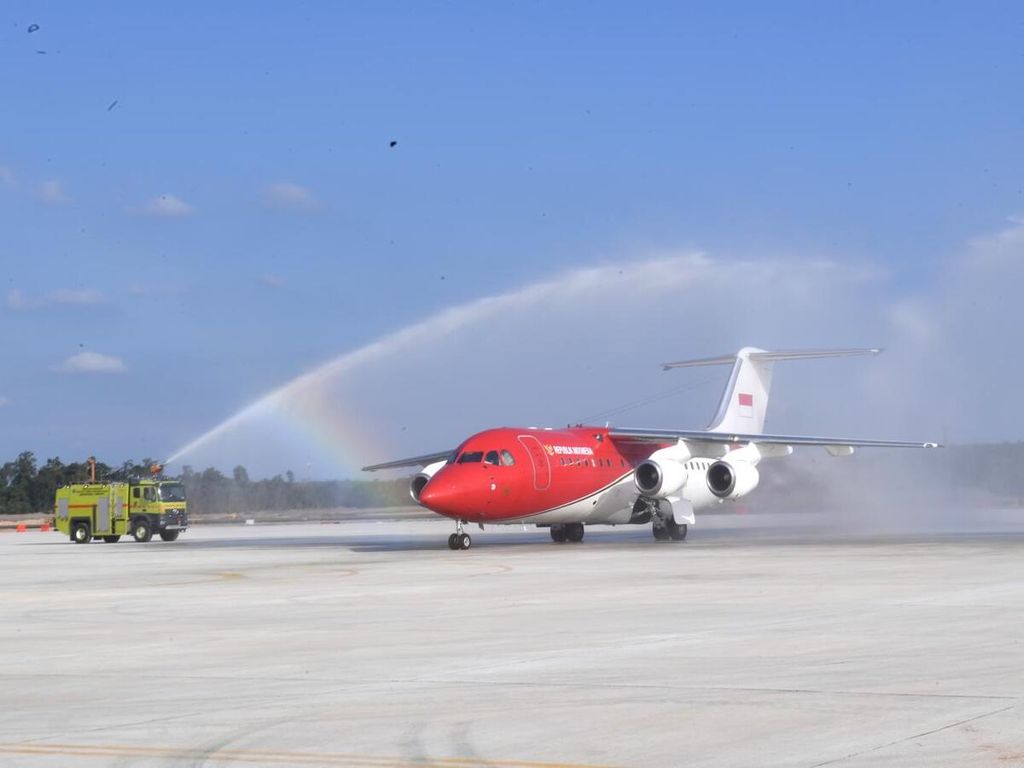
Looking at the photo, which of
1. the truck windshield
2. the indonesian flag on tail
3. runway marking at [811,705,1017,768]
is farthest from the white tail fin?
runway marking at [811,705,1017,768]

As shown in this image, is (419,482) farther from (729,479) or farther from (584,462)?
(729,479)

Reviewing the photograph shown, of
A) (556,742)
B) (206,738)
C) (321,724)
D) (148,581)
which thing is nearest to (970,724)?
(556,742)

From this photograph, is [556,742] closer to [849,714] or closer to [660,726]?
[660,726]

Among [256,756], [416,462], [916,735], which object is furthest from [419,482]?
[916,735]

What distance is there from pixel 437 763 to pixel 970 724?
3.72 meters

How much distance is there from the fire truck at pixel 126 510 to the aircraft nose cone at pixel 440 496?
19482mm

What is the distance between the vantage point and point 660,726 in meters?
9.69

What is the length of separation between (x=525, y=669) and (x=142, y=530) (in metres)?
42.8

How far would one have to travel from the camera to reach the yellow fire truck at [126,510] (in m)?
52.9

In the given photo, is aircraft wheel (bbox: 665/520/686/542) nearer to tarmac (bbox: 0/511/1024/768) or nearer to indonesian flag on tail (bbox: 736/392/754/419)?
indonesian flag on tail (bbox: 736/392/754/419)

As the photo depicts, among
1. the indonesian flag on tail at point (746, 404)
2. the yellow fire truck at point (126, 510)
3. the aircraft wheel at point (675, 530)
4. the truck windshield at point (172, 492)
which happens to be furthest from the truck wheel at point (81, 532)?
the indonesian flag on tail at point (746, 404)

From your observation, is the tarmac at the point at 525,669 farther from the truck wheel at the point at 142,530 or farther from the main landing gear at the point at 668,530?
the truck wheel at the point at 142,530

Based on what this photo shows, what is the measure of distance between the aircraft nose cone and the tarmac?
908cm

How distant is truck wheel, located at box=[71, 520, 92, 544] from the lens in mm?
54000
